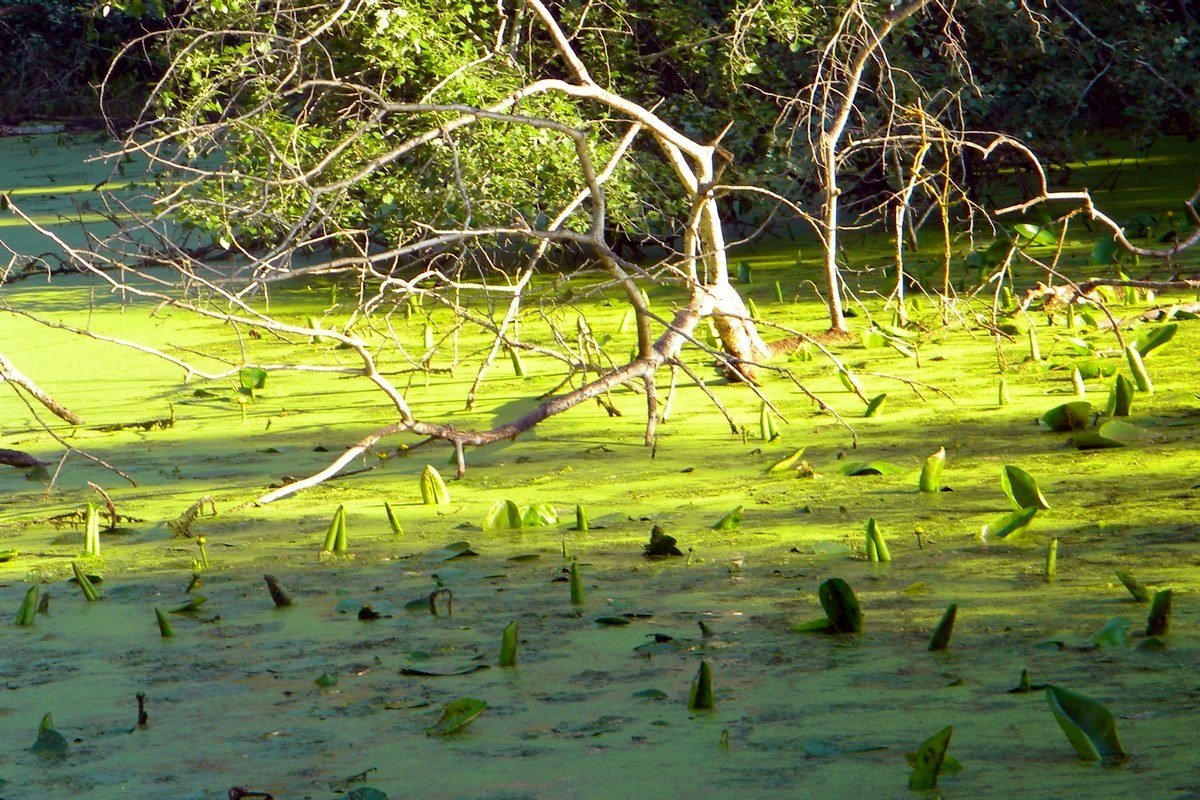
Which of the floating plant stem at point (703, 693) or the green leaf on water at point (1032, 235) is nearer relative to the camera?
the floating plant stem at point (703, 693)

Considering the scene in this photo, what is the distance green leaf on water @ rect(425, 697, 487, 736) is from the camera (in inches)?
83.7

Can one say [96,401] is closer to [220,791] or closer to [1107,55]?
[220,791]

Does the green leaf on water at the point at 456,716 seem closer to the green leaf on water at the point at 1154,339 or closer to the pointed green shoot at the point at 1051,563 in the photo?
the pointed green shoot at the point at 1051,563

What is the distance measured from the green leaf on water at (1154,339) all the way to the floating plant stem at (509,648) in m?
2.59

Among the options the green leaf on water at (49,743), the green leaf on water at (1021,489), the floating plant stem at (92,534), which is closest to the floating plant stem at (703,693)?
the green leaf on water at (49,743)

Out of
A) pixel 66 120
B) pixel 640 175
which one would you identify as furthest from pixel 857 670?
pixel 66 120

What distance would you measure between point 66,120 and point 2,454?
958cm

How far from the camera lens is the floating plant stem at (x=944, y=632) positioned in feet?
7.55

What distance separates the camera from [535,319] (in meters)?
6.27

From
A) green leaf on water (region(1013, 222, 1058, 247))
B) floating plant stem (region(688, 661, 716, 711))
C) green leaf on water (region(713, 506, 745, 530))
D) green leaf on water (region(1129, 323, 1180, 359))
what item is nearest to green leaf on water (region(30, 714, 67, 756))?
floating plant stem (region(688, 661, 716, 711))

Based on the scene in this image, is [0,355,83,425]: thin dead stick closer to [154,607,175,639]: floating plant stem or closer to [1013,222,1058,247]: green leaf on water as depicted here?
[154,607,175,639]: floating plant stem

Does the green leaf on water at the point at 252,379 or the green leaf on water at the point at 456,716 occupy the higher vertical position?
the green leaf on water at the point at 252,379

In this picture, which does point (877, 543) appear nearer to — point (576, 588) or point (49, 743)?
A: point (576, 588)

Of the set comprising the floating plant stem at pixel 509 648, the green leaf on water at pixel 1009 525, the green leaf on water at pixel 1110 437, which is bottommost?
the floating plant stem at pixel 509 648
